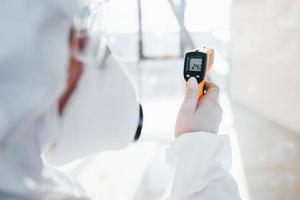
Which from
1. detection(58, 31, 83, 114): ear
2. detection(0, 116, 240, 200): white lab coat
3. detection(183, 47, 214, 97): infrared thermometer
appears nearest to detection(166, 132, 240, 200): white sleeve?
detection(0, 116, 240, 200): white lab coat

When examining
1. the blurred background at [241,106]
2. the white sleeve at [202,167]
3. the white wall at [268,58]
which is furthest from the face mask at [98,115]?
the white wall at [268,58]

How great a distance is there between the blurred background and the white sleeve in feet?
1.59

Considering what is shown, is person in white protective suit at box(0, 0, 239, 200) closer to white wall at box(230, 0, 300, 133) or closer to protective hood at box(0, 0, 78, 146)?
protective hood at box(0, 0, 78, 146)

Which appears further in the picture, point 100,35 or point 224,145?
point 224,145

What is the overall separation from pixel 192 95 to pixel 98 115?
250 millimetres

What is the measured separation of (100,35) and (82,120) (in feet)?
0.42

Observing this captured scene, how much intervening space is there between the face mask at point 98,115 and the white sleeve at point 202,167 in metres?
0.13

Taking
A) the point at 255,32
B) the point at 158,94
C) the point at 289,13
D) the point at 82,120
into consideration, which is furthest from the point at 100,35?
the point at 158,94

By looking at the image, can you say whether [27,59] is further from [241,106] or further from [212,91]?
[241,106]

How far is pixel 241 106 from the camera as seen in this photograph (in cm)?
224

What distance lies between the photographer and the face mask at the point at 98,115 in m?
0.50

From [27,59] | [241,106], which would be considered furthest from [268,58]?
[27,59]

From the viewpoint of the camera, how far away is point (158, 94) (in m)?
2.84

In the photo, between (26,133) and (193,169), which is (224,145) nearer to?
(193,169)
